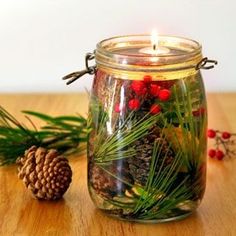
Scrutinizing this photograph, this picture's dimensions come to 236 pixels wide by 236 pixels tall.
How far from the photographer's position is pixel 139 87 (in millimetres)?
729

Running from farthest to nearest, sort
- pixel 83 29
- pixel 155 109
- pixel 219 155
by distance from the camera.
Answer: pixel 83 29 → pixel 219 155 → pixel 155 109

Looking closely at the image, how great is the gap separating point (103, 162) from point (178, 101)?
11 cm

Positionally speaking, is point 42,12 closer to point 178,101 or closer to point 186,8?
point 186,8

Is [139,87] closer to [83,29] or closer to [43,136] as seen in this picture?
[43,136]

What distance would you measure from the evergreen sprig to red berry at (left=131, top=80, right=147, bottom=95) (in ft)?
0.88

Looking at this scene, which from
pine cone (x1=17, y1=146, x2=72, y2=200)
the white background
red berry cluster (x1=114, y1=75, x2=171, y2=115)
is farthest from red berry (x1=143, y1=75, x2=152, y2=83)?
the white background

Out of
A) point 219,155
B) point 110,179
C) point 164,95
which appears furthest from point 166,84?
point 219,155

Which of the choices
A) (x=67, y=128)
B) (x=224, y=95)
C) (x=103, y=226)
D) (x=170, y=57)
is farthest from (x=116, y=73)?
(x=224, y=95)

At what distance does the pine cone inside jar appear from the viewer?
0.73 metres

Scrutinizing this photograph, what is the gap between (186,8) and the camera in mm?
1298

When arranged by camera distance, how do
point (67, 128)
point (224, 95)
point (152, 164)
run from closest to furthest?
1. point (152, 164)
2. point (67, 128)
3. point (224, 95)

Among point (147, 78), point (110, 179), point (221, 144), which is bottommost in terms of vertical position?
point (221, 144)

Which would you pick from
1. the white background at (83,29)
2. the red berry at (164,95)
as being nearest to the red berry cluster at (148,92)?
the red berry at (164,95)

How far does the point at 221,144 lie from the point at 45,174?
0.32m
